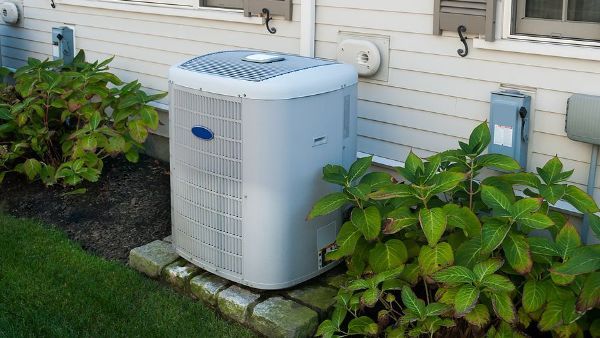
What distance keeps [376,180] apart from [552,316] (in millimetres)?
1065

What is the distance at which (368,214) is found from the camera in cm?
402

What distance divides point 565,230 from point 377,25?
1747 mm

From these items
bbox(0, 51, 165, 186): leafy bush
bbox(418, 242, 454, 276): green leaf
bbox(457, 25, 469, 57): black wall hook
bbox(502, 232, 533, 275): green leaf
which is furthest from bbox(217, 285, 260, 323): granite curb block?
bbox(0, 51, 165, 186): leafy bush

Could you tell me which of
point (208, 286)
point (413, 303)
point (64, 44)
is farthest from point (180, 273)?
point (64, 44)

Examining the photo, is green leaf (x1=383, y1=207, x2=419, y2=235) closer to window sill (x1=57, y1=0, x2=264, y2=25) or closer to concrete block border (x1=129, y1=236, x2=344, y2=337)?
concrete block border (x1=129, y1=236, x2=344, y2=337)

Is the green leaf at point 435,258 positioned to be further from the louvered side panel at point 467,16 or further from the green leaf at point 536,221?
the louvered side panel at point 467,16

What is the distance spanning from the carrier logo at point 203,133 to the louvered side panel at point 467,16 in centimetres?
131

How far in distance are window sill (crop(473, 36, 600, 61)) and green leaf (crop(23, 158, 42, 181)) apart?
2963 millimetres

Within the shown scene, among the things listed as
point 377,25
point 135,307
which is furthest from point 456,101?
point 135,307

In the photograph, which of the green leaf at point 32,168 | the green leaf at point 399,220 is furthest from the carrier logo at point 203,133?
the green leaf at point 32,168

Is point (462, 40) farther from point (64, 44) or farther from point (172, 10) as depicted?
point (64, 44)

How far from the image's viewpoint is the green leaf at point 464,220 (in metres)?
3.80

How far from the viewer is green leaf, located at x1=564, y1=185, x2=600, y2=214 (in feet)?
12.4

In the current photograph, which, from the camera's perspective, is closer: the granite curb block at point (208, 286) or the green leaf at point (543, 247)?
the green leaf at point (543, 247)
